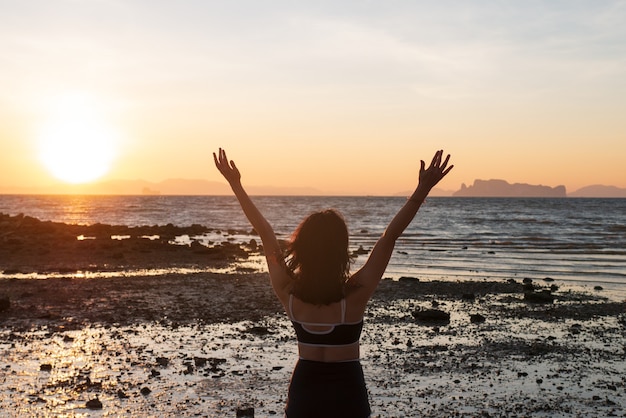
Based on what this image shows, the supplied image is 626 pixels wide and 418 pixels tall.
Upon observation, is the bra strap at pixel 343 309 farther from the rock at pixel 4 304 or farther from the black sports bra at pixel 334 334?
the rock at pixel 4 304

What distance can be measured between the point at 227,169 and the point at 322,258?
111 centimetres

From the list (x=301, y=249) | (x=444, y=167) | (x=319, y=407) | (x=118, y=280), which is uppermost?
(x=444, y=167)

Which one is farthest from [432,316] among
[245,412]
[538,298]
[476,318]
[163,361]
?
[245,412]

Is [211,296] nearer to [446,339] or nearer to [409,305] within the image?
[409,305]

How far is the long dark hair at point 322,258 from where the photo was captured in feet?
11.7

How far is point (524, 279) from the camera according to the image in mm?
22562

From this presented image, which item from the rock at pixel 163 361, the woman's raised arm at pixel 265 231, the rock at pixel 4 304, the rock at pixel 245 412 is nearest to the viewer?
the woman's raised arm at pixel 265 231

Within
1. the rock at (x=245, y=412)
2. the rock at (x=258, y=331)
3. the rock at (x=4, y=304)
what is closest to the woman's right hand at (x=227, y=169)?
the rock at (x=245, y=412)

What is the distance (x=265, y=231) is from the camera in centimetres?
404

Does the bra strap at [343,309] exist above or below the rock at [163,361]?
above

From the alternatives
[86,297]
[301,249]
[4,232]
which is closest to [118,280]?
[86,297]

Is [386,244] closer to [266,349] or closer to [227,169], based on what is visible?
[227,169]

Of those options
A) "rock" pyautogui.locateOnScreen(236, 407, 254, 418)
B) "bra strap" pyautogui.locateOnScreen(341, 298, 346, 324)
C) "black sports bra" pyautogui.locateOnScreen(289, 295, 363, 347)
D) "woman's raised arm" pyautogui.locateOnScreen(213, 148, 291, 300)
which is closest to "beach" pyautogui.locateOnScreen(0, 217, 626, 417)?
"rock" pyautogui.locateOnScreen(236, 407, 254, 418)

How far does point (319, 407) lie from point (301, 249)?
876mm
